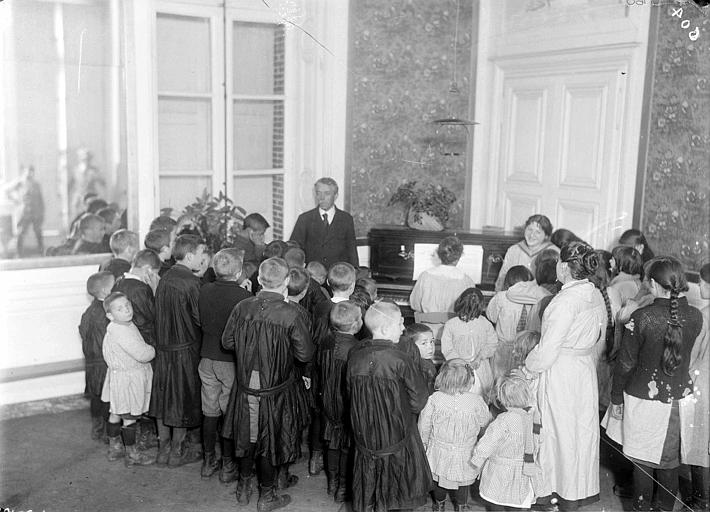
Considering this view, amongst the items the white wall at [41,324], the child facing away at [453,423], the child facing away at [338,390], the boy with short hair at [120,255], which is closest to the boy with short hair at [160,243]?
the boy with short hair at [120,255]

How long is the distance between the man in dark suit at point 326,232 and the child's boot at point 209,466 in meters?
2.28

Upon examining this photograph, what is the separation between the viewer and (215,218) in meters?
6.94

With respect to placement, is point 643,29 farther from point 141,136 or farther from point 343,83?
point 141,136

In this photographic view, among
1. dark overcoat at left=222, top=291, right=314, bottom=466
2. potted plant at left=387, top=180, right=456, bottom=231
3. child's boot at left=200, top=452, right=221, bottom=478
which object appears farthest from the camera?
potted plant at left=387, top=180, right=456, bottom=231

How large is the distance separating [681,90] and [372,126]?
3.18 meters

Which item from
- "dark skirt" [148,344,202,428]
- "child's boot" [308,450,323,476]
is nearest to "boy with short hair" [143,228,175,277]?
"dark skirt" [148,344,202,428]

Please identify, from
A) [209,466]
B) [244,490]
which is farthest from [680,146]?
[209,466]

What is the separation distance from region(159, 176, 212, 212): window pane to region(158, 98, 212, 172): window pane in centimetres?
10

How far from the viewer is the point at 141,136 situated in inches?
267

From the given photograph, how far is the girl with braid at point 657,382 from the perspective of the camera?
4.07 meters

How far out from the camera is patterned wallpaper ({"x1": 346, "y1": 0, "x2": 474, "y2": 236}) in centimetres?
771

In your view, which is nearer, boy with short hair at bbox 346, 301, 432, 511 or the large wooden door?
boy with short hair at bbox 346, 301, 432, 511

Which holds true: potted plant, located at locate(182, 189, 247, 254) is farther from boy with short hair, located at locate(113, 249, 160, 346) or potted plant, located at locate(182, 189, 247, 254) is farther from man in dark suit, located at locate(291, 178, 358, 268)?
boy with short hair, located at locate(113, 249, 160, 346)

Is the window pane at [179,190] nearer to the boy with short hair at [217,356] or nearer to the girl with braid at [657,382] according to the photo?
the boy with short hair at [217,356]
